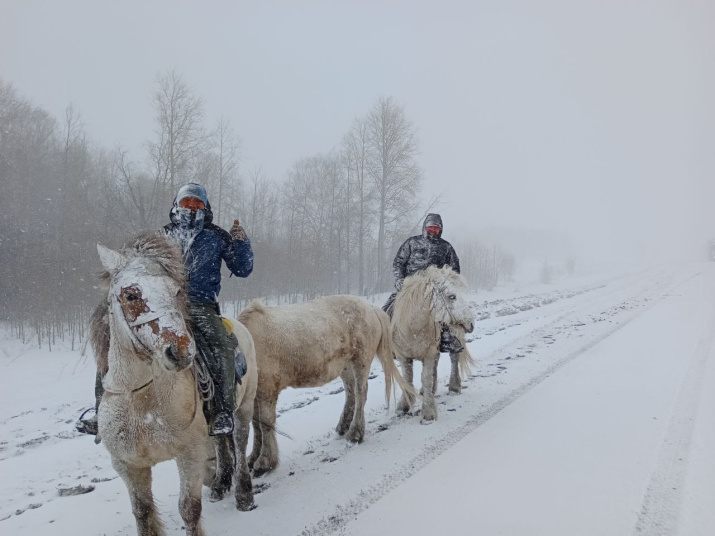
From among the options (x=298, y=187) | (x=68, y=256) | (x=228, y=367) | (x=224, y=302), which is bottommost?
(x=224, y=302)

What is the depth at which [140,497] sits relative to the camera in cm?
253

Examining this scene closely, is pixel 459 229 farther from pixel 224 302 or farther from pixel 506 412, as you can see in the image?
pixel 506 412

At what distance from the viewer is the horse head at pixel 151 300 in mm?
2023

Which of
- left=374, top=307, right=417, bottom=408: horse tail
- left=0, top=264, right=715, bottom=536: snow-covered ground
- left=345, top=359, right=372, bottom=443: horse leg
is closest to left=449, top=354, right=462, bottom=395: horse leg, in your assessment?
left=0, top=264, right=715, bottom=536: snow-covered ground

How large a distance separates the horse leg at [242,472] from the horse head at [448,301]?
9.70 feet

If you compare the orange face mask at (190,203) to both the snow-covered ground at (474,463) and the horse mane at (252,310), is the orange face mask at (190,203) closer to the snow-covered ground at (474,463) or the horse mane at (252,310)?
the horse mane at (252,310)

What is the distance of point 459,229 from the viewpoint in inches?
3378

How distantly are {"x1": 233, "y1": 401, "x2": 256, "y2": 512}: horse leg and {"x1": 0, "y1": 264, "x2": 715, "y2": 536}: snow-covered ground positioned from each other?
0.09 meters

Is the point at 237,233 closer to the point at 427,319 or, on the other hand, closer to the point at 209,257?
the point at 209,257

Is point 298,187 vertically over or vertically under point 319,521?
over

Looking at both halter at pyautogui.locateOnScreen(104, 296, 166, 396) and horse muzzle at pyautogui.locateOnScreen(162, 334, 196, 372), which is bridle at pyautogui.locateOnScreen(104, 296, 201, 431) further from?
horse muzzle at pyautogui.locateOnScreen(162, 334, 196, 372)

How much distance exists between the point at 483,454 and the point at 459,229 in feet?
279

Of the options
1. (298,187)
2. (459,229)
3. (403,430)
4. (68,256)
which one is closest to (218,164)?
(298,187)

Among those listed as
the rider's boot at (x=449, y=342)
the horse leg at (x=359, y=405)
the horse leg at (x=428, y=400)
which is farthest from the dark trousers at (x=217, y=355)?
the rider's boot at (x=449, y=342)
